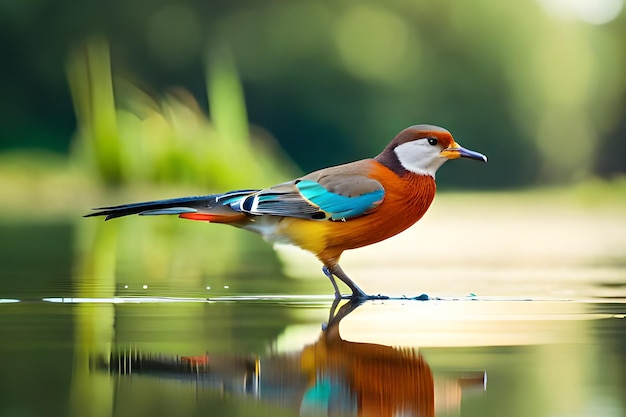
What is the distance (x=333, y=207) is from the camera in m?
4.72

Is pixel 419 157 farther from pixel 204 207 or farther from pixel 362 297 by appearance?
pixel 204 207

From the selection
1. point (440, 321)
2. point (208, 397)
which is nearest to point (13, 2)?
point (440, 321)

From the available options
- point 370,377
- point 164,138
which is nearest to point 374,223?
point 370,377

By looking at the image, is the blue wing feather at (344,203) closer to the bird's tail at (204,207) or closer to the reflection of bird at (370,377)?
the bird's tail at (204,207)

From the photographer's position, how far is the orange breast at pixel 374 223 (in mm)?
4711

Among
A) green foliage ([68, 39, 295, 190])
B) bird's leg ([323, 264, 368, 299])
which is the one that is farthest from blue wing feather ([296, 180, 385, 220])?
green foliage ([68, 39, 295, 190])

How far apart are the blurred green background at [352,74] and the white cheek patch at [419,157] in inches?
338

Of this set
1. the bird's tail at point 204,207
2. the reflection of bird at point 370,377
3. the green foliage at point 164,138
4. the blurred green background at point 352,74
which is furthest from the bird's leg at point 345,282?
the blurred green background at point 352,74

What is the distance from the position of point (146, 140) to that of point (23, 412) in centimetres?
1012

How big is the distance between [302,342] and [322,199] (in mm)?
Result: 1689

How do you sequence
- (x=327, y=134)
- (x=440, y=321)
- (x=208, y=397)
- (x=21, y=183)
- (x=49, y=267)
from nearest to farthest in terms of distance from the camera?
(x=208, y=397) → (x=440, y=321) → (x=49, y=267) → (x=21, y=183) → (x=327, y=134)

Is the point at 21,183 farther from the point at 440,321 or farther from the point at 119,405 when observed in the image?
the point at 119,405

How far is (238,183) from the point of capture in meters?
11.9

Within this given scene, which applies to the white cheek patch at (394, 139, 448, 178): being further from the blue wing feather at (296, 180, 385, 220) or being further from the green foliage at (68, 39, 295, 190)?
the green foliage at (68, 39, 295, 190)
